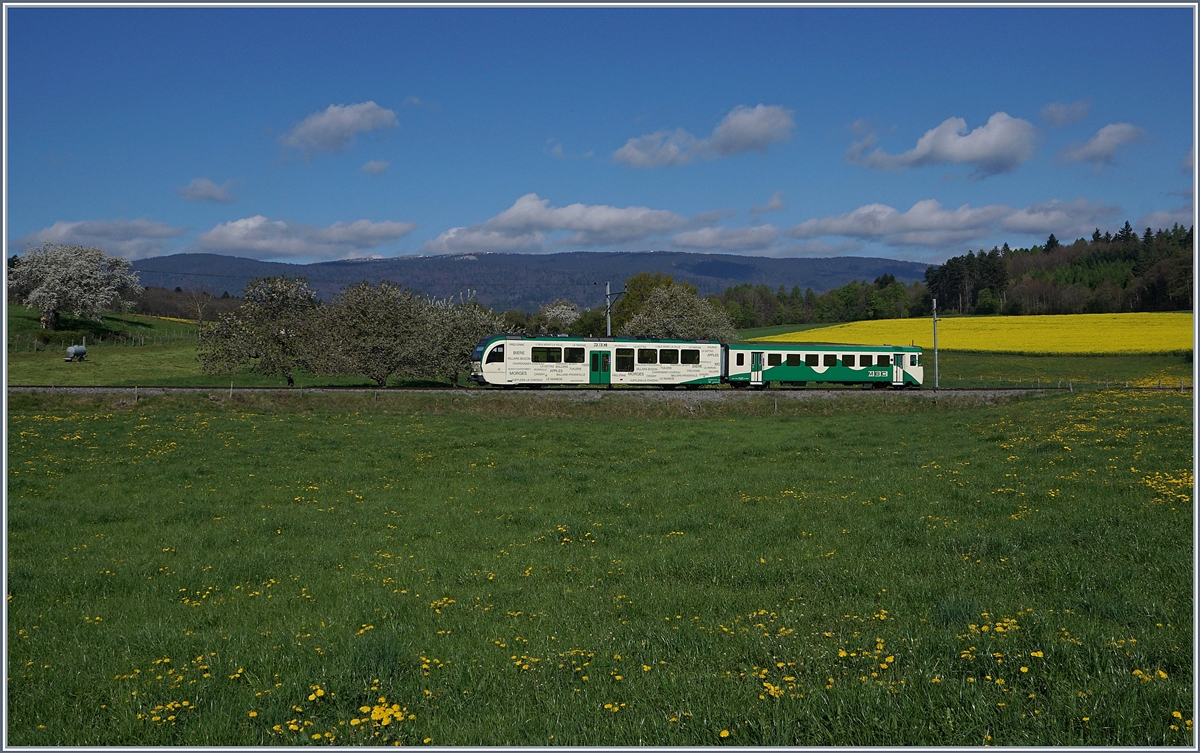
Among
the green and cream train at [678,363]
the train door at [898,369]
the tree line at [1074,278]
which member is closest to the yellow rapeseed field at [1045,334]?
the tree line at [1074,278]

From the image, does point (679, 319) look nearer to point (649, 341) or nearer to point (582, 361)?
point (649, 341)

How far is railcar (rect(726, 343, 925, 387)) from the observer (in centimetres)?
5072

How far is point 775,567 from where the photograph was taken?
10.8 meters

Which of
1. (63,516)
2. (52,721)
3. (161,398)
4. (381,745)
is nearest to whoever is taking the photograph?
(381,745)

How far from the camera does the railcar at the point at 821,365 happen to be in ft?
166

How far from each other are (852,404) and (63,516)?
37708mm

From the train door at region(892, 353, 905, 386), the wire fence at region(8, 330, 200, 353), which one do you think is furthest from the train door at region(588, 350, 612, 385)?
the wire fence at region(8, 330, 200, 353)

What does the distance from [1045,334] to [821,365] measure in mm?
47183

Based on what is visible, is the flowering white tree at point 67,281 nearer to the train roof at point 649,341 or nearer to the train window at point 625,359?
the train roof at point 649,341

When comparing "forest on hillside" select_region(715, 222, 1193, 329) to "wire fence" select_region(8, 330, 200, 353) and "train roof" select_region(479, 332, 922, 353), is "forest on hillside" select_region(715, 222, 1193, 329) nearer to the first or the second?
"train roof" select_region(479, 332, 922, 353)

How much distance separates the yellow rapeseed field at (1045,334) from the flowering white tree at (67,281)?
7230 centimetres

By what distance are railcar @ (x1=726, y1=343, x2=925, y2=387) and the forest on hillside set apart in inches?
1777

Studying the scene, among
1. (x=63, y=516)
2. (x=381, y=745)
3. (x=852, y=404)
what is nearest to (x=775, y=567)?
(x=381, y=745)

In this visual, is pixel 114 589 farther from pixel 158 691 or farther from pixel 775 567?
pixel 775 567
